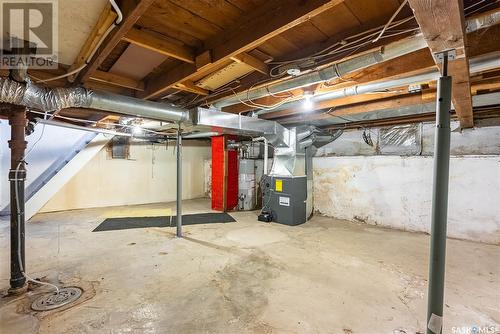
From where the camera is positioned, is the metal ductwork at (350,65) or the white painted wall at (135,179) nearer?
the metal ductwork at (350,65)

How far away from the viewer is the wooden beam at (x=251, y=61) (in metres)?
1.86

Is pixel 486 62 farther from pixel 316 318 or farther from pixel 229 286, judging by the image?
pixel 229 286

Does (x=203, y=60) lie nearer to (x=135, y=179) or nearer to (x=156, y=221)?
(x=156, y=221)

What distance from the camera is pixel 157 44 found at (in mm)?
1689

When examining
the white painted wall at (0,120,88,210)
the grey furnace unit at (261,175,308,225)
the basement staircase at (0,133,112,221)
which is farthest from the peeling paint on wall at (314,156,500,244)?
the white painted wall at (0,120,88,210)

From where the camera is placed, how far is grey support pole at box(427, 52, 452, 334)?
3.76ft

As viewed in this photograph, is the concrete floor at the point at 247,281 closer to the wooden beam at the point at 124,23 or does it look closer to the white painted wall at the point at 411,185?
the white painted wall at the point at 411,185

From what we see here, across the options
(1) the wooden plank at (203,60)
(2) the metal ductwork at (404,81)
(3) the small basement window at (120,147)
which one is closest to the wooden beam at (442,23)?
(2) the metal ductwork at (404,81)

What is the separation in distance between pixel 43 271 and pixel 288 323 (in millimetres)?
2494

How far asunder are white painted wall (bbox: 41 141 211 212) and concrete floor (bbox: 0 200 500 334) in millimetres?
1760

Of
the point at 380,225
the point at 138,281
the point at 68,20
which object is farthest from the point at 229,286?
the point at 380,225

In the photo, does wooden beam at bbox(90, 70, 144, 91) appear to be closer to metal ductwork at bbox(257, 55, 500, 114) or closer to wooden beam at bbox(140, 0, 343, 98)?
wooden beam at bbox(140, 0, 343, 98)

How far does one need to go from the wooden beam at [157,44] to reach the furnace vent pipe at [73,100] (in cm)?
89

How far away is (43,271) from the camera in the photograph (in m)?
2.44
